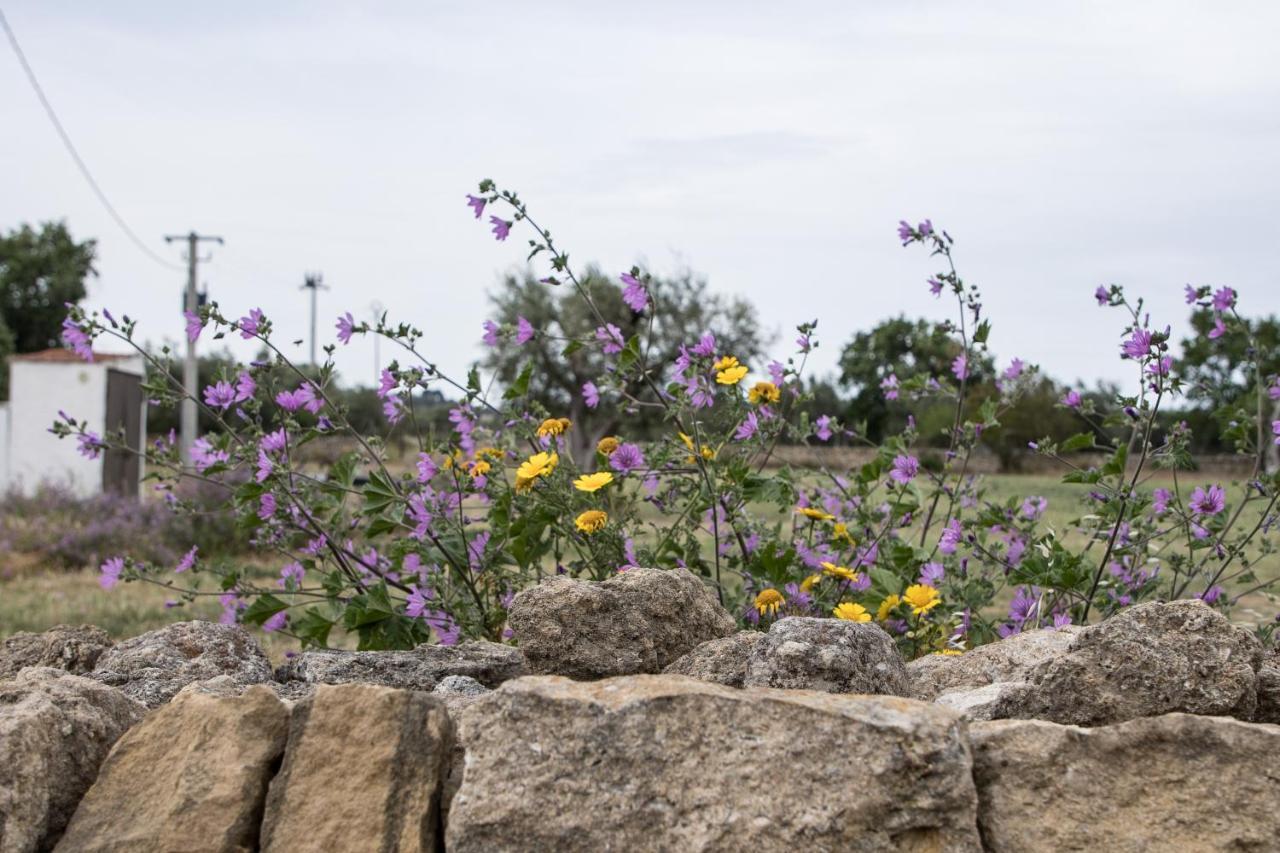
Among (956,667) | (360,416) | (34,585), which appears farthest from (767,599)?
(360,416)

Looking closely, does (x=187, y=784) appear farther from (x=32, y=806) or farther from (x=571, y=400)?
(x=571, y=400)

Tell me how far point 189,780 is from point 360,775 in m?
0.32

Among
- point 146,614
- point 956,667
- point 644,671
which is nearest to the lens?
point 644,671

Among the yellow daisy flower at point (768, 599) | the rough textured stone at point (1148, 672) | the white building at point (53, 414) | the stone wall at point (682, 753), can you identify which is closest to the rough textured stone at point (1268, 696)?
the stone wall at point (682, 753)

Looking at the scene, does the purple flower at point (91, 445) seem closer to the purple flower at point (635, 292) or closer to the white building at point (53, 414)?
the purple flower at point (635, 292)

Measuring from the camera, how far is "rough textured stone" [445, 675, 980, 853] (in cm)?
191

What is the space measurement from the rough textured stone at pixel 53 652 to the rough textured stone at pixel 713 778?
1553 mm

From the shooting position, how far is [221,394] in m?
3.86

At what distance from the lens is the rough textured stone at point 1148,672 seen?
2.31 meters

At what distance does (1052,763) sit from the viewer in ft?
6.69

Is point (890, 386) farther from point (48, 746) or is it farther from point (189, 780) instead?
point (48, 746)

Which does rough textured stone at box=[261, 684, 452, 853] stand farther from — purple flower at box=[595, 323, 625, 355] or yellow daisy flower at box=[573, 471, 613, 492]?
purple flower at box=[595, 323, 625, 355]

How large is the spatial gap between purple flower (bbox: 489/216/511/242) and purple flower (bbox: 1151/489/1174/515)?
7.05 feet

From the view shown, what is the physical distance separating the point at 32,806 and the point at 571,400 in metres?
27.8
